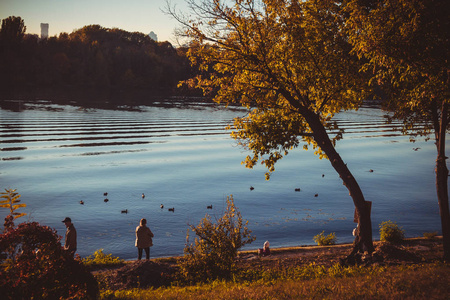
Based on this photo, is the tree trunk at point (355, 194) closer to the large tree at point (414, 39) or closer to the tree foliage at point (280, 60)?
the tree foliage at point (280, 60)

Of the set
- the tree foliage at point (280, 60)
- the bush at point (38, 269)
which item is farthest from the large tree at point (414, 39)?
the bush at point (38, 269)

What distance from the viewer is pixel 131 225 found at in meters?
26.9

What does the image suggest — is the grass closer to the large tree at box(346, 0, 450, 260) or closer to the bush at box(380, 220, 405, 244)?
the large tree at box(346, 0, 450, 260)

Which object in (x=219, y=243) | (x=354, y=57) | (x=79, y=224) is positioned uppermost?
(x=354, y=57)

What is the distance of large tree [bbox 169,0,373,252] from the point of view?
51.2 feet

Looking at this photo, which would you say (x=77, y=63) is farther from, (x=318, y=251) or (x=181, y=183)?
(x=318, y=251)

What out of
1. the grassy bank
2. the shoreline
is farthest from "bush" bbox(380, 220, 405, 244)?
the grassy bank

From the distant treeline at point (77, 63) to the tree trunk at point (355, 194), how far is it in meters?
127

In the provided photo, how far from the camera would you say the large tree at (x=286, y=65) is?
15594mm

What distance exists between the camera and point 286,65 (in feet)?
52.5

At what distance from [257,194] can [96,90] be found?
439 feet

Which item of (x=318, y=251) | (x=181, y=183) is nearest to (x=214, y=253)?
(x=318, y=251)

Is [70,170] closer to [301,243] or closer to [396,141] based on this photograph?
[301,243]

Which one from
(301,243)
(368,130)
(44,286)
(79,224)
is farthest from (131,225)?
(368,130)
